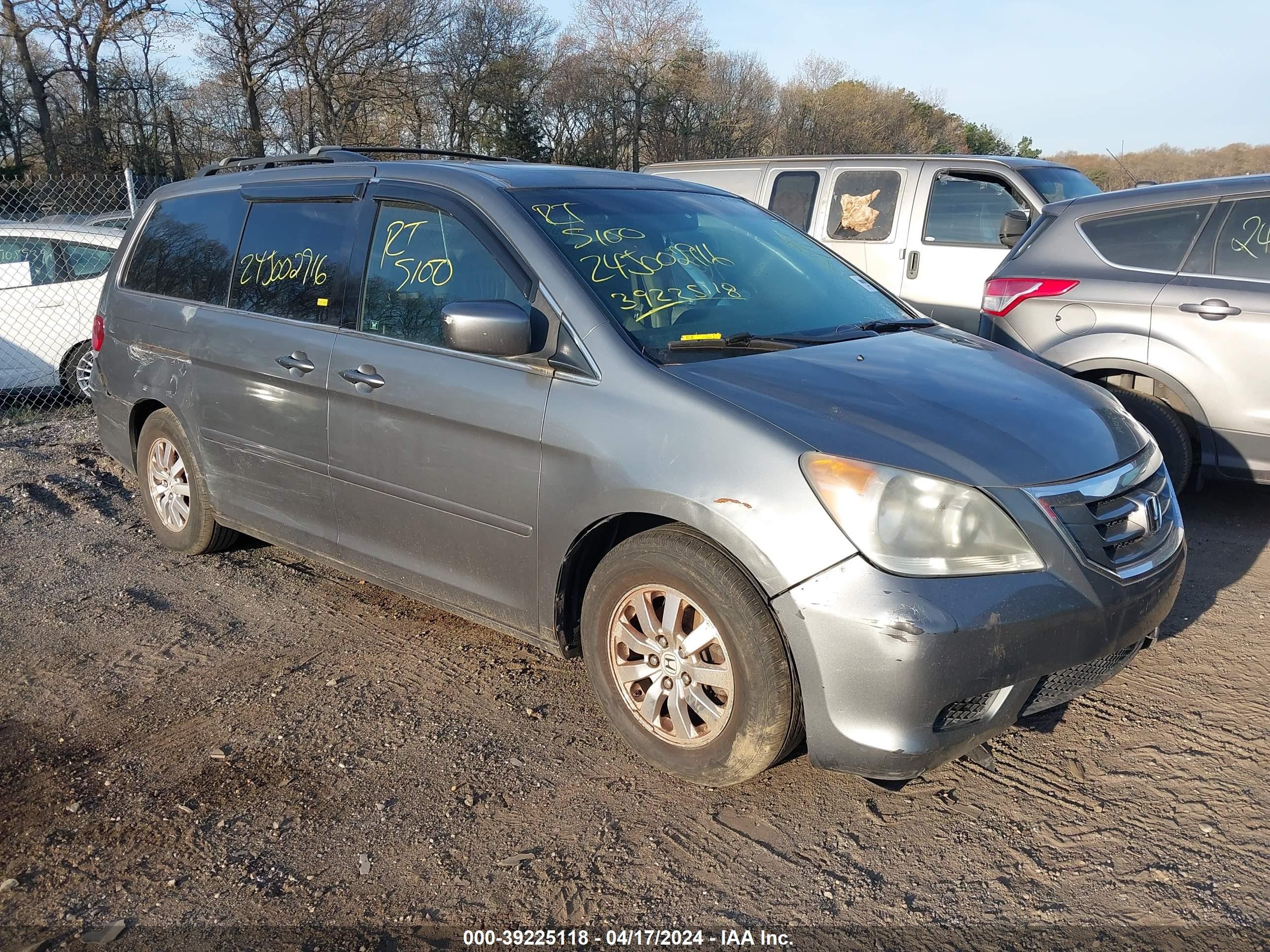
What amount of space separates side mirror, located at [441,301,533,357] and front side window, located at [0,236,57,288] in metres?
7.29

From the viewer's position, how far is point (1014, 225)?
7.38 metres

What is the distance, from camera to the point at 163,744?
351cm

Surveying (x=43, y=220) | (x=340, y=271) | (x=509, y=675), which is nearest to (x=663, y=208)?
(x=340, y=271)

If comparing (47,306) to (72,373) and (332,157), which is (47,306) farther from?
(332,157)

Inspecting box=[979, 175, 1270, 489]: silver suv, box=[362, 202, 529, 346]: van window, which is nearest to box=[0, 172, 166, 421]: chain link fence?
box=[362, 202, 529, 346]: van window

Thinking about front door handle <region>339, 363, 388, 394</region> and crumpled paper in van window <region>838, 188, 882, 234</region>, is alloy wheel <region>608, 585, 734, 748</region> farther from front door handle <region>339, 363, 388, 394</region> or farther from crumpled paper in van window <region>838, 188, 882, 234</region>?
crumpled paper in van window <region>838, 188, 882, 234</region>

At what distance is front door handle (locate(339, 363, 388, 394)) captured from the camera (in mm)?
3842

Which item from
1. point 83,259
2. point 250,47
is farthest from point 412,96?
point 83,259

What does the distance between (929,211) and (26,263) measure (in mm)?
7657

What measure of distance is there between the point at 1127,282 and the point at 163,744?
519 centimetres

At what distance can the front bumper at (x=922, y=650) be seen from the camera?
2.68 m

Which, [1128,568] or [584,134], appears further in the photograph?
[584,134]

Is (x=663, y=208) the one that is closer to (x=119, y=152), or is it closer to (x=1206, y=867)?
(x=1206, y=867)

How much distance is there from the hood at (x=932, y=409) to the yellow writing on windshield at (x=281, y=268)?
1850 mm
